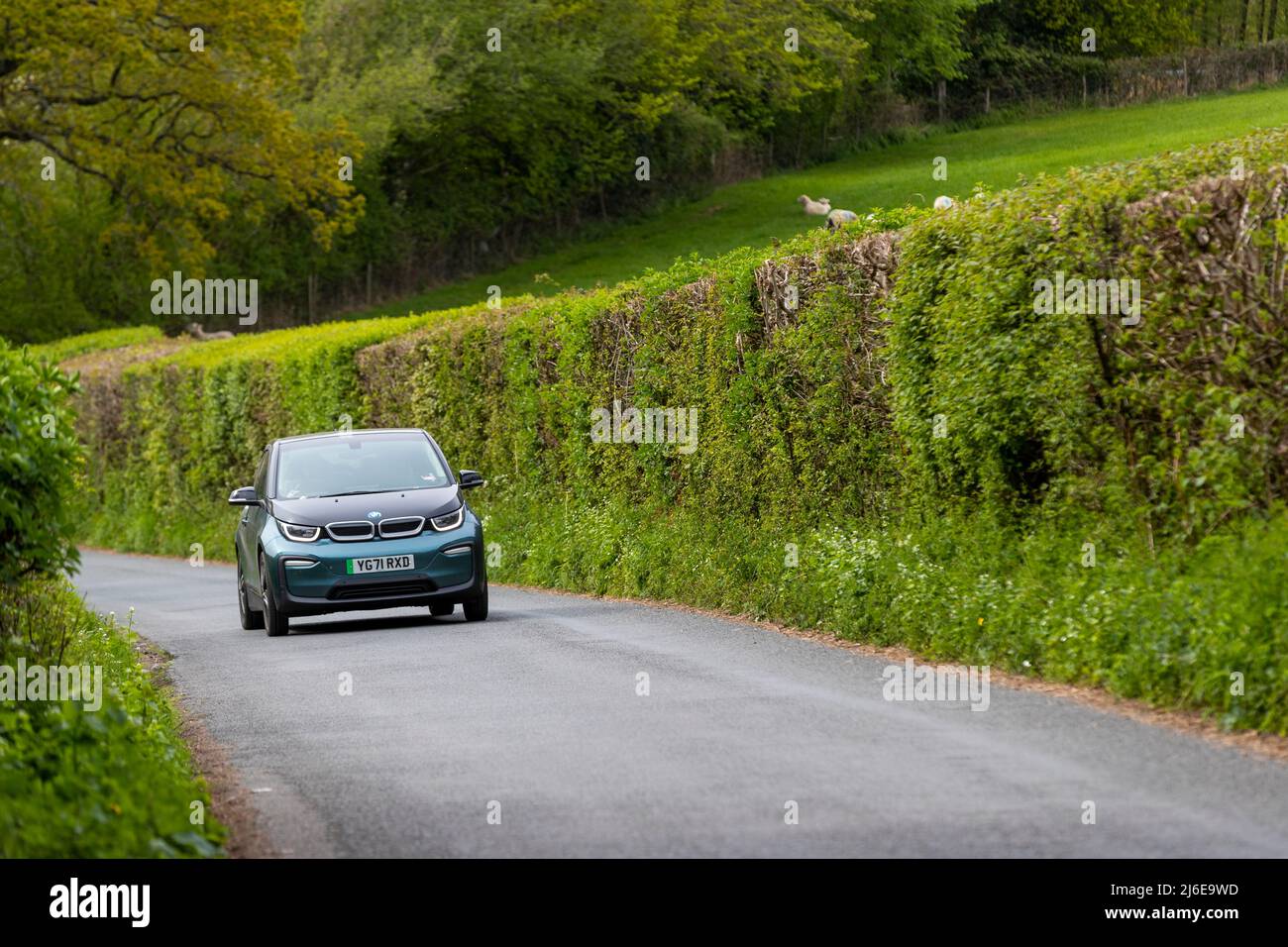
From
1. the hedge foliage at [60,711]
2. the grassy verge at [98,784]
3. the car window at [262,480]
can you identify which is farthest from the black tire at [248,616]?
the grassy verge at [98,784]

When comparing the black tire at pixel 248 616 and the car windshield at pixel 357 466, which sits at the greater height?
the car windshield at pixel 357 466

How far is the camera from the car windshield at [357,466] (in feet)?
63.2

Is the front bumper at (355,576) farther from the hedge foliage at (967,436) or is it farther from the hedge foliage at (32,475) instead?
the hedge foliage at (32,475)

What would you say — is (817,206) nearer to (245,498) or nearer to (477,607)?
(245,498)

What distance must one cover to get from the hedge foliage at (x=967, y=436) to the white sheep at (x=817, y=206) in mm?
46523

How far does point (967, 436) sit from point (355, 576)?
6.45 metres

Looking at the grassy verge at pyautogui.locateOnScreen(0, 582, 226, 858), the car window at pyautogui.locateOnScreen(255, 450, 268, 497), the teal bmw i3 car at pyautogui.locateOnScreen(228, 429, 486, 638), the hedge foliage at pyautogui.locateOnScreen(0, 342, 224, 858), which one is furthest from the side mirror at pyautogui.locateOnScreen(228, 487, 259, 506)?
the grassy verge at pyautogui.locateOnScreen(0, 582, 226, 858)

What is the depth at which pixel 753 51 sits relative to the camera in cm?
7438

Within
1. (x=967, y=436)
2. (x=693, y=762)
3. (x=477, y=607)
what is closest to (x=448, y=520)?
(x=477, y=607)

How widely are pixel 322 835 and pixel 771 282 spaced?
10.3 m

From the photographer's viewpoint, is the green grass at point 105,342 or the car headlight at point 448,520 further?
the green grass at point 105,342

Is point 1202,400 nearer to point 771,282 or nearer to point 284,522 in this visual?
point 771,282

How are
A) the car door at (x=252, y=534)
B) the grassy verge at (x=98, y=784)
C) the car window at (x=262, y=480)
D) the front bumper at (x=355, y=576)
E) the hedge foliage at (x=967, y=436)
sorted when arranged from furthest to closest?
the car window at (x=262, y=480), the car door at (x=252, y=534), the front bumper at (x=355, y=576), the hedge foliage at (x=967, y=436), the grassy verge at (x=98, y=784)

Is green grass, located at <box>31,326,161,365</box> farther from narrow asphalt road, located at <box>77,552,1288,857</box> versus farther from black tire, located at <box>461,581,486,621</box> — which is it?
narrow asphalt road, located at <box>77,552,1288,857</box>
